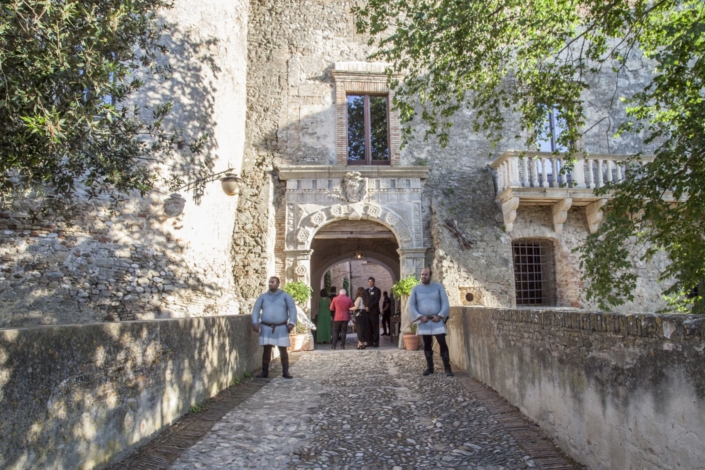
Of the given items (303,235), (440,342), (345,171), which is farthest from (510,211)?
(440,342)

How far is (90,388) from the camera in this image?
129 inches

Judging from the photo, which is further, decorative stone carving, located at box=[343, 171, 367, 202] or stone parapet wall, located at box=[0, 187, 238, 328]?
decorative stone carving, located at box=[343, 171, 367, 202]

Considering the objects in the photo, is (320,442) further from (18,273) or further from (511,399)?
(18,273)

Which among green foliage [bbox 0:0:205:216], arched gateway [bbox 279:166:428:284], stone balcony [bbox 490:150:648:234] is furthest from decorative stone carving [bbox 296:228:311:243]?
green foliage [bbox 0:0:205:216]

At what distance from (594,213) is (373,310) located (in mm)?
5908

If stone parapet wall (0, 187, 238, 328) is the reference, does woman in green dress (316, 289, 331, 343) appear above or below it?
below

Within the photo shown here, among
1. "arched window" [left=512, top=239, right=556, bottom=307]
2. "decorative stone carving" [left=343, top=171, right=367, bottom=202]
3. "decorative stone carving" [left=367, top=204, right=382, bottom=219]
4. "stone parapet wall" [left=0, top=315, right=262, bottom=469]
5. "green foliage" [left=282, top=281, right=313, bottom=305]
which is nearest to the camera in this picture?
"stone parapet wall" [left=0, top=315, right=262, bottom=469]

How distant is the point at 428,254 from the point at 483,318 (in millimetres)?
6046

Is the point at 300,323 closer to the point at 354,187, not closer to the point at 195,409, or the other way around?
the point at 354,187

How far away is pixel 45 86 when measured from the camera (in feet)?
13.6

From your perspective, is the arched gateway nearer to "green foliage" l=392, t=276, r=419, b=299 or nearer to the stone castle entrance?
the stone castle entrance

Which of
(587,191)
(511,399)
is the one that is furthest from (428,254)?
(511,399)

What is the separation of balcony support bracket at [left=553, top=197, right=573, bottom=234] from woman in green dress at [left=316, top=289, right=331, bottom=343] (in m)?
6.12

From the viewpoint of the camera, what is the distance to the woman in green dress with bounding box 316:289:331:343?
535 inches
